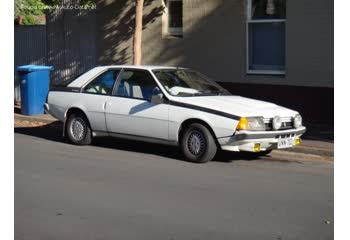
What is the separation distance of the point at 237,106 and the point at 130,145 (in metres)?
2.62

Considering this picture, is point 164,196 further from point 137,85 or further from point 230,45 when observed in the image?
point 230,45

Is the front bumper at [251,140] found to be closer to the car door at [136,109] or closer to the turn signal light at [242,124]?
the turn signal light at [242,124]

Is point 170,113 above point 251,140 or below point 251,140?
above

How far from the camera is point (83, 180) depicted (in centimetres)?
837

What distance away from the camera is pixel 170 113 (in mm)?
9938

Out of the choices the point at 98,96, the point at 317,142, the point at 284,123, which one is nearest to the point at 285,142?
the point at 284,123

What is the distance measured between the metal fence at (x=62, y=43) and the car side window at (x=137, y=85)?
22.1ft

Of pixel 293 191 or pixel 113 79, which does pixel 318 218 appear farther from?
pixel 113 79

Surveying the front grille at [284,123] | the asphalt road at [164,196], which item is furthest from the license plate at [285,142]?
the asphalt road at [164,196]

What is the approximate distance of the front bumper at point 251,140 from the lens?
923 cm

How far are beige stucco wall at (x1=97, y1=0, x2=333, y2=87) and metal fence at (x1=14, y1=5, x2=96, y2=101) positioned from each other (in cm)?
48

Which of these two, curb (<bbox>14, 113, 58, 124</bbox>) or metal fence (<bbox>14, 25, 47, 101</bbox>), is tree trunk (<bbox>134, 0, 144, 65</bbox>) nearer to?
curb (<bbox>14, 113, 58, 124</bbox>)

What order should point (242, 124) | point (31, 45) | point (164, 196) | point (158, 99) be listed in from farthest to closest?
1. point (31, 45)
2. point (158, 99)
3. point (242, 124)
4. point (164, 196)

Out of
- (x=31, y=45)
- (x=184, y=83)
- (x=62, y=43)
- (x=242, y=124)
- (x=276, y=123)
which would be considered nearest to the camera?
(x=242, y=124)
